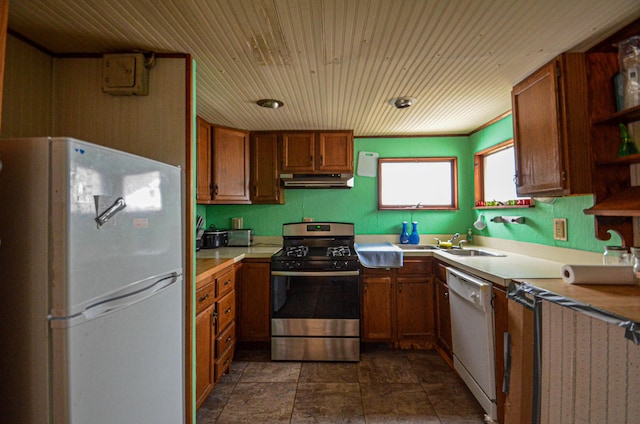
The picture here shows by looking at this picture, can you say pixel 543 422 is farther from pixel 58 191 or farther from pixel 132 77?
pixel 132 77

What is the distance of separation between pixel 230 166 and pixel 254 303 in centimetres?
134

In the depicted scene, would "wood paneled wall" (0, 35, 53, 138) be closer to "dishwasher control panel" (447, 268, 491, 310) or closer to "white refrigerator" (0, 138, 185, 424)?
"white refrigerator" (0, 138, 185, 424)

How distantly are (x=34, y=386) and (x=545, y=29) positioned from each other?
7.96 ft

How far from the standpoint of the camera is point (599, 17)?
4.09 ft

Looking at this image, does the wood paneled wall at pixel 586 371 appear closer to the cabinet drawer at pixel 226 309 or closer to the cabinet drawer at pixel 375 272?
the cabinet drawer at pixel 375 272

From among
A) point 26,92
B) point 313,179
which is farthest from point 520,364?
point 26,92

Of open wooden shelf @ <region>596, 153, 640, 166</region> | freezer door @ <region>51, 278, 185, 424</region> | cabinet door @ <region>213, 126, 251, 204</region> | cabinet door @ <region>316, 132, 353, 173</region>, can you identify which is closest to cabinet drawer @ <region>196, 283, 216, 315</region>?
A: freezer door @ <region>51, 278, 185, 424</region>

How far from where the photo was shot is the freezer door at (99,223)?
80cm

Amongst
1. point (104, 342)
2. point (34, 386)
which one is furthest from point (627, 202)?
point (34, 386)

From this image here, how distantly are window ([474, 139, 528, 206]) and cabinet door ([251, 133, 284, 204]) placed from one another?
211 centimetres

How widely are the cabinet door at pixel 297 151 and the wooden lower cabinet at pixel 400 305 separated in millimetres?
1251

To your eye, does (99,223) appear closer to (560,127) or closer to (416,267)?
(560,127)

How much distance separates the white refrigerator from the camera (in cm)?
80

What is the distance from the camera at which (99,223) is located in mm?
886
